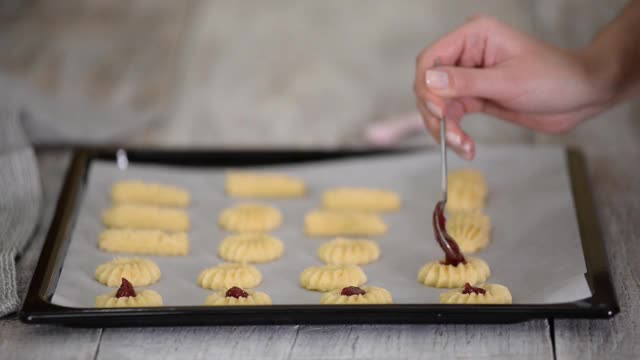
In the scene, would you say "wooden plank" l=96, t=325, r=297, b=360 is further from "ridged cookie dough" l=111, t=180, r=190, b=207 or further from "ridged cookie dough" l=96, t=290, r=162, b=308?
"ridged cookie dough" l=111, t=180, r=190, b=207

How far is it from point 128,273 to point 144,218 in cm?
25

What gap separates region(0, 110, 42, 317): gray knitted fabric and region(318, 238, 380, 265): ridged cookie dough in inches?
18.1

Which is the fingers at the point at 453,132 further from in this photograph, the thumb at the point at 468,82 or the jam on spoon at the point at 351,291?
the jam on spoon at the point at 351,291

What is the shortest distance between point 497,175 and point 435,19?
103 centimetres

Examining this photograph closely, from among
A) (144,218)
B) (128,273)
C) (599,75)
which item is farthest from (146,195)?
(599,75)

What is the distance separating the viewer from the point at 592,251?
60.1 inches

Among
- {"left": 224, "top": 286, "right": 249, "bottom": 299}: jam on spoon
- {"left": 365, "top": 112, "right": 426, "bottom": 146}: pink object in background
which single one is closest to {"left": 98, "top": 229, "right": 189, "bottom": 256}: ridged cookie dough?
{"left": 224, "top": 286, "right": 249, "bottom": 299}: jam on spoon

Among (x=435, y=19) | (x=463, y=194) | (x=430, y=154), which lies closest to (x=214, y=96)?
(x=435, y=19)

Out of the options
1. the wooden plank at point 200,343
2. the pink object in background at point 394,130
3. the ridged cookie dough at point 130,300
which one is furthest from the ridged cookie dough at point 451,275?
the pink object in background at point 394,130

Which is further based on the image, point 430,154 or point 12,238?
point 430,154

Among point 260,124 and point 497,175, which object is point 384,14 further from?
point 497,175

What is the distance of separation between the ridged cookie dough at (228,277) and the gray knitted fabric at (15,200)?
263mm

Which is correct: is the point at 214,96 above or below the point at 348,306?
above

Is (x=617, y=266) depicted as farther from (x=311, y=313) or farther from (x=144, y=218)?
(x=144, y=218)
